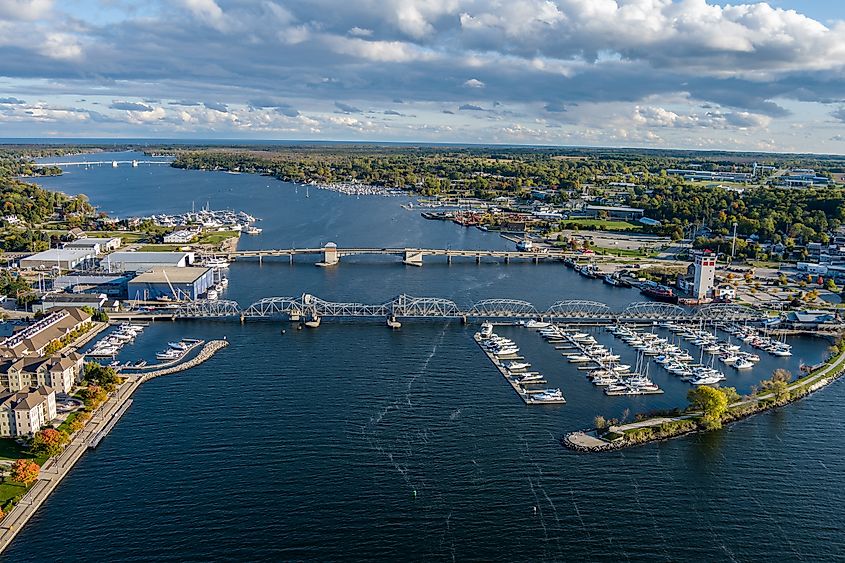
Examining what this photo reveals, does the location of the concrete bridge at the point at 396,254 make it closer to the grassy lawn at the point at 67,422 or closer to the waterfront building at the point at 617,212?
the waterfront building at the point at 617,212

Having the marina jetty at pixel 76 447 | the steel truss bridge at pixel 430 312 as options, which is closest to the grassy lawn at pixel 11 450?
the marina jetty at pixel 76 447

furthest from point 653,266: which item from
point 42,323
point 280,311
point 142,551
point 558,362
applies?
point 142,551

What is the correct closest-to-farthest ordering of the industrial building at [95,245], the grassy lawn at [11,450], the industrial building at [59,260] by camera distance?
the grassy lawn at [11,450] < the industrial building at [59,260] < the industrial building at [95,245]

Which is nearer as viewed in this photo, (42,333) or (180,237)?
(42,333)

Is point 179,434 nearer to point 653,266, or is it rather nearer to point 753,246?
point 653,266

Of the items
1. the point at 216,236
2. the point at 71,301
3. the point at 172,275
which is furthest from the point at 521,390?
the point at 216,236

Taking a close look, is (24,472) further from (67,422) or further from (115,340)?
(115,340)
